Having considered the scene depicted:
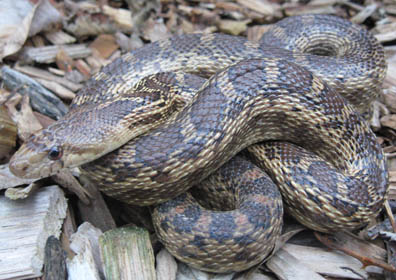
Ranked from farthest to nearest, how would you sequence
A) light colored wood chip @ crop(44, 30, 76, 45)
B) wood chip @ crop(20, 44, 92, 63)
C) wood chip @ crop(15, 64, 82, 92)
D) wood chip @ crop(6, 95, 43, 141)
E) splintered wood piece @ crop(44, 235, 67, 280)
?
light colored wood chip @ crop(44, 30, 76, 45), wood chip @ crop(20, 44, 92, 63), wood chip @ crop(15, 64, 82, 92), wood chip @ crop(6, 95, 43, 141), splintered wood piece @ crop(44, 235, 67, 280)

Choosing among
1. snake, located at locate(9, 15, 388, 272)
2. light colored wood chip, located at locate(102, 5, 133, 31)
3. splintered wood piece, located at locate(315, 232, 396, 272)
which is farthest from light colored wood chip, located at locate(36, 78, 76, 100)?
splintered wood piece, located at locate(315, 232, 396, 272)

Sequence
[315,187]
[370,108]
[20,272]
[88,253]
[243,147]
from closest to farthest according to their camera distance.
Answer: [20,272] < [88,253] < [315,187] < [243,147] < [370,108]

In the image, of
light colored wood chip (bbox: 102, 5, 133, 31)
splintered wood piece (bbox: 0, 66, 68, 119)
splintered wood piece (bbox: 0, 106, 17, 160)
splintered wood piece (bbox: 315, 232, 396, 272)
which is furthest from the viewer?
light colored wood chip (bbox: 102, 5, 133, 31)

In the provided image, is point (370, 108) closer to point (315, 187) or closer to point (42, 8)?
point (315, 187)

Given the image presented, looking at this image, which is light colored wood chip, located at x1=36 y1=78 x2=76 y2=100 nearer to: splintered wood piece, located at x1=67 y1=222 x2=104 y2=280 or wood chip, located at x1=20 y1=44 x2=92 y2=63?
wood chip, located at x1=20 y1=44 x2=92 y2=63

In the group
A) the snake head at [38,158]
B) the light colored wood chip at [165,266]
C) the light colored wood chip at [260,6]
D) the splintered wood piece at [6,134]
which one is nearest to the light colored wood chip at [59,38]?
the splintered wood piece at [6,134]

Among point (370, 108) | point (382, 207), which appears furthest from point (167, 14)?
point (382, 207)
